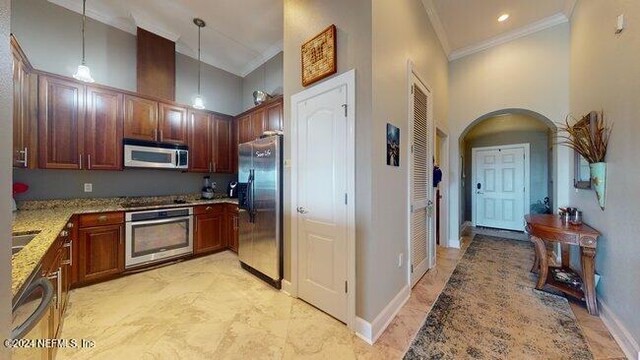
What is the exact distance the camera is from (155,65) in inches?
134

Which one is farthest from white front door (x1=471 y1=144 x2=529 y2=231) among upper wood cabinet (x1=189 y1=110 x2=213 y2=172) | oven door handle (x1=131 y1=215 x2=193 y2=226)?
oven door handle (x1=131 y1=215 x2=193 y2=226)

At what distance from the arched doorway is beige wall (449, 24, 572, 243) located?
1.08m

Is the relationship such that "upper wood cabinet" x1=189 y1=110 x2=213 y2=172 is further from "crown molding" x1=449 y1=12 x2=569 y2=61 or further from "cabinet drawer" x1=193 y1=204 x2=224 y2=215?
"crown molding" x1=449 y1=12 x2=569 y2=61

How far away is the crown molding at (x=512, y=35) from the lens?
10.3 ft

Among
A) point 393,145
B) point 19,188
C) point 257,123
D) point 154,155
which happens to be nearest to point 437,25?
point 393,145

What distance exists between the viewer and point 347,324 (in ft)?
6.23

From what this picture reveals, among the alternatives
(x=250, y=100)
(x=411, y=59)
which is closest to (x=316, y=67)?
(x=411, y=59)

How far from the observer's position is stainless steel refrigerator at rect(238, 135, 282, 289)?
2.55 m

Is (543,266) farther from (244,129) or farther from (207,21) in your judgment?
(207,21)

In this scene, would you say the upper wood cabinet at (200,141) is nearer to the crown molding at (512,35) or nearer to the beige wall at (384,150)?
the beige wall at (384,150)

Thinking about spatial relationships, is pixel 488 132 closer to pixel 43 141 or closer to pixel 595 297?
pixel 595 297

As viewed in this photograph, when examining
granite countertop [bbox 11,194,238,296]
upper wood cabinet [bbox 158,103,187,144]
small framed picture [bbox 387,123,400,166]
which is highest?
upper wood cabinet [bbox 158,103,187,144]

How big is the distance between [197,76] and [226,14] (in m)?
1.37

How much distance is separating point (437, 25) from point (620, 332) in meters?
3.73
